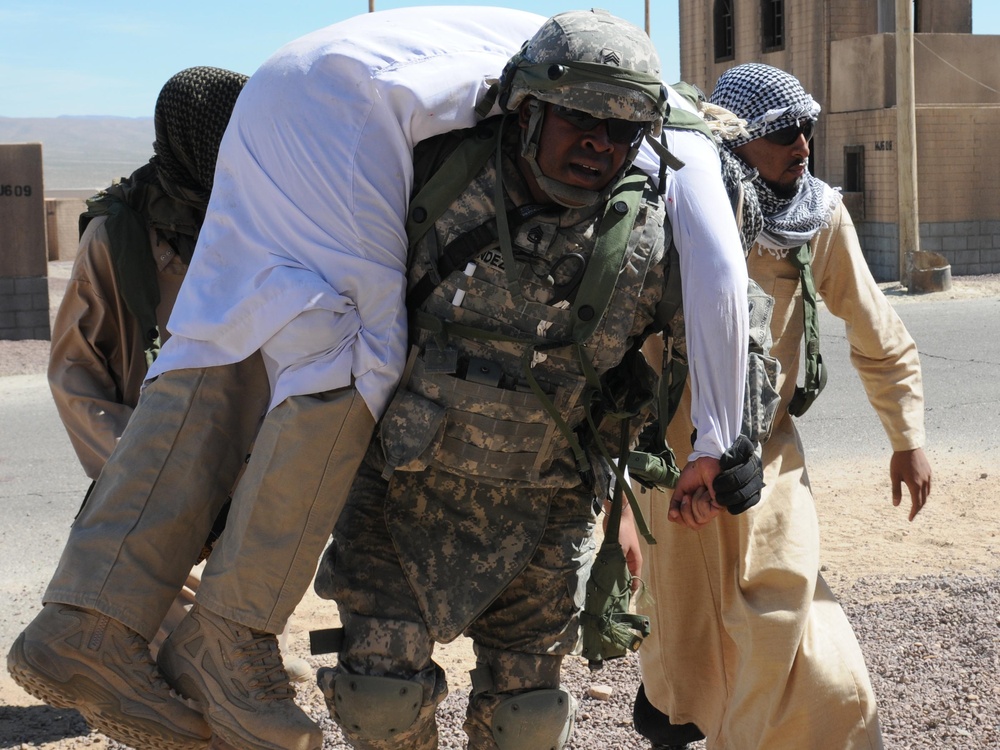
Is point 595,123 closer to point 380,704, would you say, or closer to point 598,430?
point 598,430

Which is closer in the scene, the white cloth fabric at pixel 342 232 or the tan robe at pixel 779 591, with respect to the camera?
the white cloth fabric at pixel 342 232

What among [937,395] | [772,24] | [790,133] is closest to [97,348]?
[790,133]

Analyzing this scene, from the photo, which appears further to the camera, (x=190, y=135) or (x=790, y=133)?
(x=790, y=133)

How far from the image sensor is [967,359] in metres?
11.0

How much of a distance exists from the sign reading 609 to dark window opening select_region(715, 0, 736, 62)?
54.7 feet

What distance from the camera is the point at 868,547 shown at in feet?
19.3

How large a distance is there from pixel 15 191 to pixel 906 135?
10.7m

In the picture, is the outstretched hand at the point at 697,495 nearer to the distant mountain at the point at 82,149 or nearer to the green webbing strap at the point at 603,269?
the green webbing strap at the point at 603,269

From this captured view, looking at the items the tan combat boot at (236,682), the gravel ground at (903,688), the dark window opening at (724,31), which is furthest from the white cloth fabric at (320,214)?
the dark window opening at (724,31)

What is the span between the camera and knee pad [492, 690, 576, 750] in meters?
3.12

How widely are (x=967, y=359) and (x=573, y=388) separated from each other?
8.81 meters

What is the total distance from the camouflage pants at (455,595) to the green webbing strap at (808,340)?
3.32 ft

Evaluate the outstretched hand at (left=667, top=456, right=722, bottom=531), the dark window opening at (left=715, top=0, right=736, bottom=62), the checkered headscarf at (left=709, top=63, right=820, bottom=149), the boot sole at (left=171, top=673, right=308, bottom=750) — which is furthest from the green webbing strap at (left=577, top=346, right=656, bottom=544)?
the dark window opening at (left=715, top=0, right=736, bottom=62)

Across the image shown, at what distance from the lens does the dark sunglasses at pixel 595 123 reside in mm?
2832
